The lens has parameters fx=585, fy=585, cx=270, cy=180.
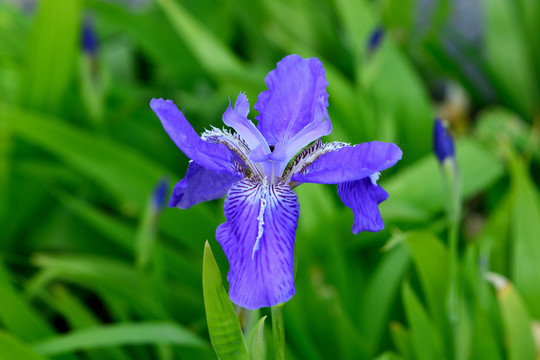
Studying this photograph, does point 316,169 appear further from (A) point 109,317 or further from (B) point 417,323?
(A) point 109,317

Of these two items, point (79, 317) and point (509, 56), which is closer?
point (79, 317)

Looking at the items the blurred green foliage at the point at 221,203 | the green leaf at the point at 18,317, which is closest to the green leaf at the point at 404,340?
the blurred green foliage at the point at 221,203

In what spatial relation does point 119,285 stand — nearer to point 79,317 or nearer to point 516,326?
point 79,317

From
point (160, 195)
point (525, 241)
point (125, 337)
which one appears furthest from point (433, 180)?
point (125, 337)

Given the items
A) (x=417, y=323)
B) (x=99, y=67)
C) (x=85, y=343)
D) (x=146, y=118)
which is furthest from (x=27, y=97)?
(x=417, y=323)

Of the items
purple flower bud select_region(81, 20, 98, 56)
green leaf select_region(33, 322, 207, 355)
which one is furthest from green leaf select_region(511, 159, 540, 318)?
purple flower bud select_region(81, 20, 98, 56)

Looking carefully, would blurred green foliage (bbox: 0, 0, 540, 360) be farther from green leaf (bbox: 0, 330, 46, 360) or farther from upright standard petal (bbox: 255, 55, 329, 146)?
upright standard petal (bbox: 255, 55, 329, 146)

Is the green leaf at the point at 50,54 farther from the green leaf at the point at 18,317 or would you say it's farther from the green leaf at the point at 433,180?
the green leaf at the point at 433,180
